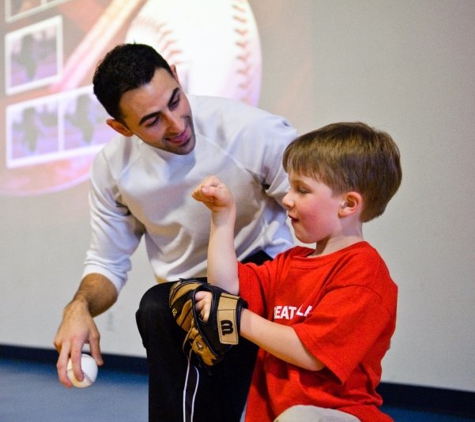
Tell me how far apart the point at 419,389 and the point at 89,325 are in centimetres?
149

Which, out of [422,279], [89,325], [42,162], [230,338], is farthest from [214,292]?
[42,162]

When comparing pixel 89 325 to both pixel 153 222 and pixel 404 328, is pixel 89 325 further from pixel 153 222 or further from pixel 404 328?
pixel 404 328

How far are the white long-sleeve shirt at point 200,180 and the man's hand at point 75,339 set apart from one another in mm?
316

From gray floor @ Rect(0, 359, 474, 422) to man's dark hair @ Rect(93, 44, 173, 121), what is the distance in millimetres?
1277

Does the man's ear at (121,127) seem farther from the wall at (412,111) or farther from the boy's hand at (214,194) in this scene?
the wall at (412,111)

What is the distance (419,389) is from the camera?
2459 millimetres

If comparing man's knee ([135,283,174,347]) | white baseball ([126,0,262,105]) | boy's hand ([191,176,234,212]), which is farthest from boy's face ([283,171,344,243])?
white baseball ([126,0,262,105])

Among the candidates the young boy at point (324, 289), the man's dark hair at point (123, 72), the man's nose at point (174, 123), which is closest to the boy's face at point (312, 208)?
the young boy at point (324, 289)

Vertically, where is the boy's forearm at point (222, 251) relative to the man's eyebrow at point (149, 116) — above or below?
below

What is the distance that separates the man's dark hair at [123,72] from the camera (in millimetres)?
1573

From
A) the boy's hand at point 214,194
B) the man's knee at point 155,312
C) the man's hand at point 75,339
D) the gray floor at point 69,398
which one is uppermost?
the boy's hand at point 214,194

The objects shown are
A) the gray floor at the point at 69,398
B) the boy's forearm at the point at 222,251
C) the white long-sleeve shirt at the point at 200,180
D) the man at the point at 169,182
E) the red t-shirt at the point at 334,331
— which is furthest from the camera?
the gray floor at the point at 69,398

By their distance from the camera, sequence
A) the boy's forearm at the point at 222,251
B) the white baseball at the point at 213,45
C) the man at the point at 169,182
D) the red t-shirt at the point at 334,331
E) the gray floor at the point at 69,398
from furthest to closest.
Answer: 1. the white baseball at the point at 213,45
2. the gray floor at the point at 69,398
3. the man at the point at 169,182
4. the boy's forearm at the point at 222,251
5. the red t-shirt at the point at 334,331

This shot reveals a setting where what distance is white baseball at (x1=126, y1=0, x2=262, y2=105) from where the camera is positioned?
2.89m
